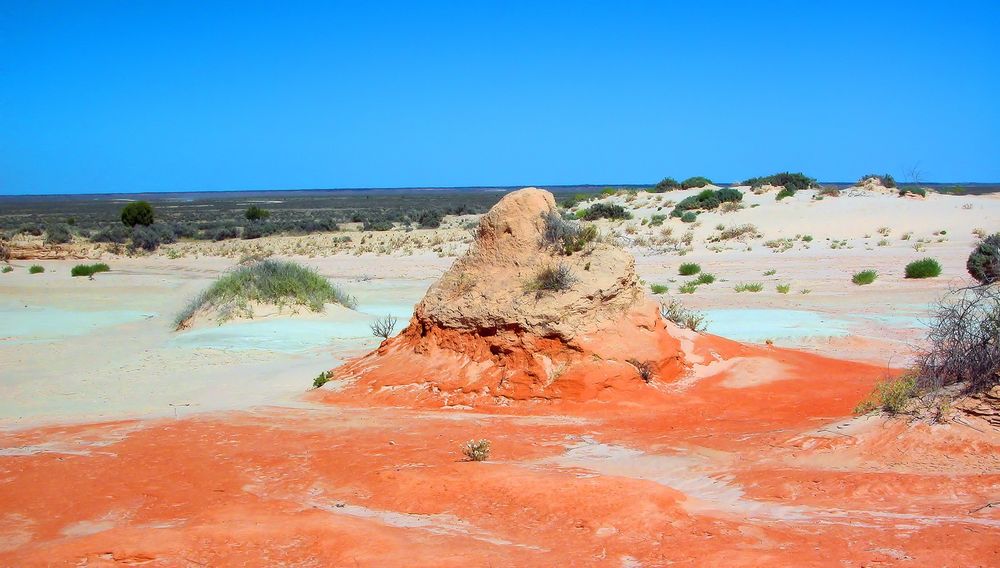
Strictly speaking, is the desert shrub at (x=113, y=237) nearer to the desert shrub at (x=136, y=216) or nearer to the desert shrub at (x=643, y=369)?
the desert shrub at (x=136, y=216)

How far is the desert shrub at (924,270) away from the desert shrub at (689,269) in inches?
234

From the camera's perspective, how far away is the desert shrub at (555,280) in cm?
1120

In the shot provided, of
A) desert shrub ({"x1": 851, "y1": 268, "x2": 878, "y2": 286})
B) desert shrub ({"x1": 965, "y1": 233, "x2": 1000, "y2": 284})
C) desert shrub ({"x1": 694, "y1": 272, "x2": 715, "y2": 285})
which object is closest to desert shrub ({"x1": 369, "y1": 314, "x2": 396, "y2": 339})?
desert shrub ({"x1": 694, "y1": 272, "x2": 715, "y2": 285})

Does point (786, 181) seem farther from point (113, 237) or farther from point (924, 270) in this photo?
point (113, 237)

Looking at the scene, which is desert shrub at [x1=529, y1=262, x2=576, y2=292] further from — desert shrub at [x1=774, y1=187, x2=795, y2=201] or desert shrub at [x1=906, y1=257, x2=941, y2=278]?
desert shrub at [x1=774, y1=187, x2=795, y2=201]

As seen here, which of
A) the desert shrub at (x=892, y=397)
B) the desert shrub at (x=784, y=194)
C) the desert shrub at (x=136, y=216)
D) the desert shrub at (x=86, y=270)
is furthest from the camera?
the desert shrub at (x=136, y=216)

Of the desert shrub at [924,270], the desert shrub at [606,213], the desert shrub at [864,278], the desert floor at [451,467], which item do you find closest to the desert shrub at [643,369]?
the desert floor at [451,467]

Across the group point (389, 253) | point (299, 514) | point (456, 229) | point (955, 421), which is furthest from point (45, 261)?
point (955, 421)

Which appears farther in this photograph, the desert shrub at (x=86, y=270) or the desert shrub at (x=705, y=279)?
the desert shrub at (x=86, y=270)

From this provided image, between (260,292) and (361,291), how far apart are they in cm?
670

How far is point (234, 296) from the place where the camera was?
704 inches

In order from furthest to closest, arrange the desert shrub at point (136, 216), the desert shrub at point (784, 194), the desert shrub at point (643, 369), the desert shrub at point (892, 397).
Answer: the desert shrub at point (136, 216) → the desert shrub at point (784, 194) → the desert shrub at point (643, 369) → the desert shrub at point (892, 397)

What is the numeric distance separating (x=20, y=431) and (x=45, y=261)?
91.0ft

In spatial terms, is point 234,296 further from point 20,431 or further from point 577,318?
point 577,318
